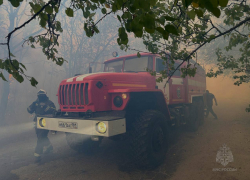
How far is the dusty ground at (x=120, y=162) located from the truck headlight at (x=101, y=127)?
40.5 inches

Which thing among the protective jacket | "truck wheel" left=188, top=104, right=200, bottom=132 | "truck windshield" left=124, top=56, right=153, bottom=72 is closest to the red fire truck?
"truck windshield" left=124, top=56, right=153, bottom=72

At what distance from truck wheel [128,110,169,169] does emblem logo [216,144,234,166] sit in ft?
4.00

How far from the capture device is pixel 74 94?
15.0ft

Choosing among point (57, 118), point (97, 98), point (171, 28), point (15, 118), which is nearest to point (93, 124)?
point (97, 98)

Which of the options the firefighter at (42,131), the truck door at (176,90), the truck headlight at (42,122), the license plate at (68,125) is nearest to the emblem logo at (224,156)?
the truck door at (176,90)

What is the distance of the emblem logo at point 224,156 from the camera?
4421 millimetres

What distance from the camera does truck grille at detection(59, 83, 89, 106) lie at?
4320mm

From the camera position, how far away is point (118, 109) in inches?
169

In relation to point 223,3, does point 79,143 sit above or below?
below

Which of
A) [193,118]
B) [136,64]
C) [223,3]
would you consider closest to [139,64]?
[136,64]

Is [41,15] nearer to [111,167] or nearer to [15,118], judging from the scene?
[111,167]

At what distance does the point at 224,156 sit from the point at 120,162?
2.41 m

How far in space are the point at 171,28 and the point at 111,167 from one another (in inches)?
148

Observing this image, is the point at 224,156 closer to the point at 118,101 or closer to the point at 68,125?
the point at 118,101
